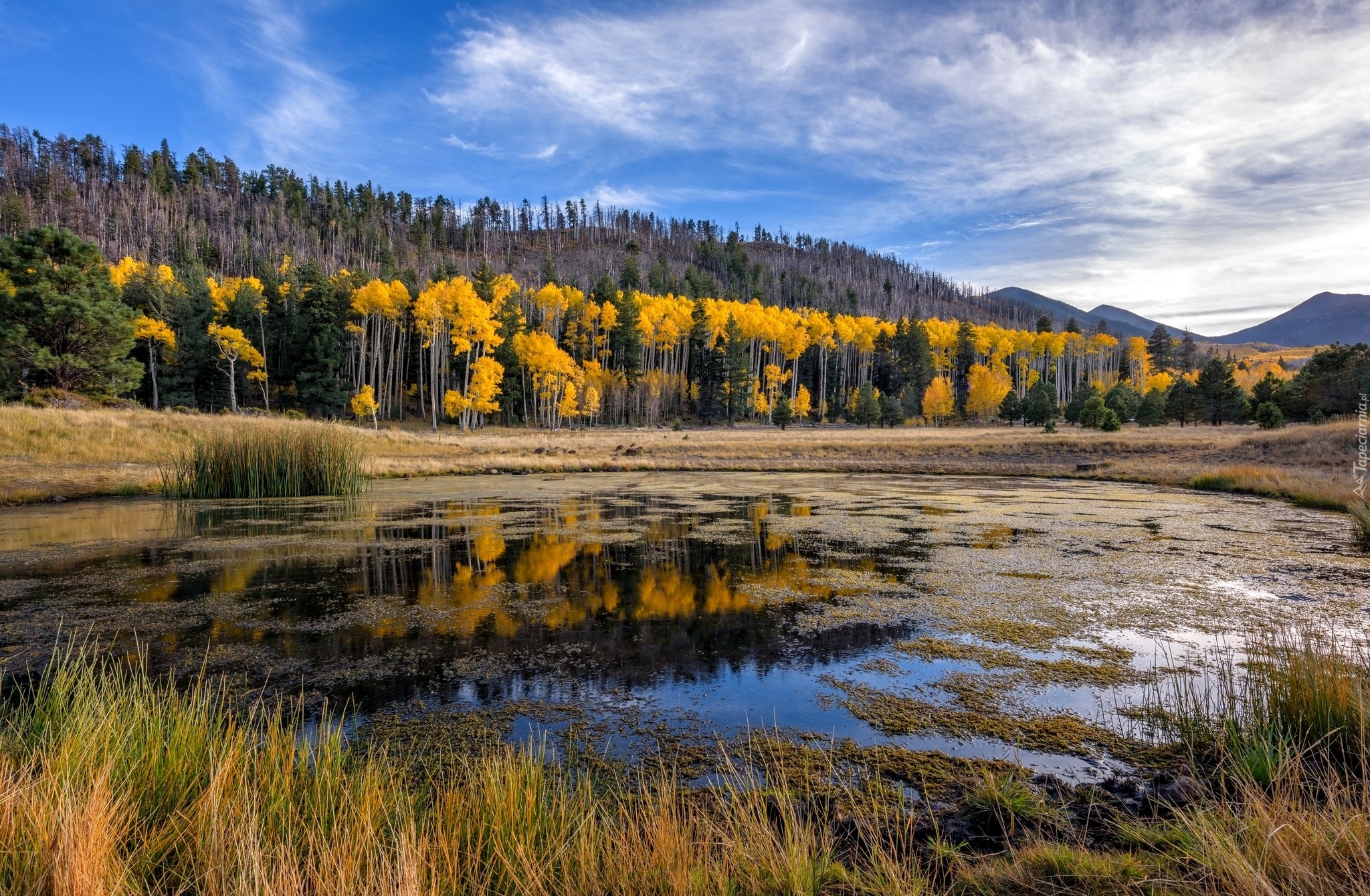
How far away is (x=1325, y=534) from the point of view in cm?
1237

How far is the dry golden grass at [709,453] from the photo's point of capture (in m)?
20.4

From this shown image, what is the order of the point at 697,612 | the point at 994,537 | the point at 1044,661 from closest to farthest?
the point at 1044,661 < the point at 697,612 < the point at 994,537

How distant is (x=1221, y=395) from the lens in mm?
55000

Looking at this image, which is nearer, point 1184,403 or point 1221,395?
point 1221,395

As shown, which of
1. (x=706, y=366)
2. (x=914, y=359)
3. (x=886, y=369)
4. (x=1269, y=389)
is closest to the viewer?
(x=1269, y=389)

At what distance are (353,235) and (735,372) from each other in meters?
82.8

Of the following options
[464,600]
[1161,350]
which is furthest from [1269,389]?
[464,600]

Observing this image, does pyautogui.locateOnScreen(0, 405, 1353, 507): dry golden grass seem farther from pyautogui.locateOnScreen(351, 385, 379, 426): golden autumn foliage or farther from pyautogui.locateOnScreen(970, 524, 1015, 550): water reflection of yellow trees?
pyautogui.locateOnScreen(970, 524, 1015, 550): water reflection of yellow trees

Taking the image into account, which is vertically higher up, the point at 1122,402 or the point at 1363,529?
the point at 1122,402

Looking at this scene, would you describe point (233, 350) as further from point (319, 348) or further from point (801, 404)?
point (801, 404)

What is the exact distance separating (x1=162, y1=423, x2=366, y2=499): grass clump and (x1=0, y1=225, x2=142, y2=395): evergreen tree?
2265 centimetres

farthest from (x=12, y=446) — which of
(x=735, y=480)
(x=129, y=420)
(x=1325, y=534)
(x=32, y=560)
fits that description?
(x=1325, y=534)

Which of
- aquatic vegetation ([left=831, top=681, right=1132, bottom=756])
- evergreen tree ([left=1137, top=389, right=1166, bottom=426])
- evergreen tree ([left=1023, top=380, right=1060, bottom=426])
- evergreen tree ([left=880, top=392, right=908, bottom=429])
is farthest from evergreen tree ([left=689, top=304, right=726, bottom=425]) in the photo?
aquatic vegetation ([left=831, top=681, right=1132, bottom=756])

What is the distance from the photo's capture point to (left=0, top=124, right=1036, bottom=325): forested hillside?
313 feet
